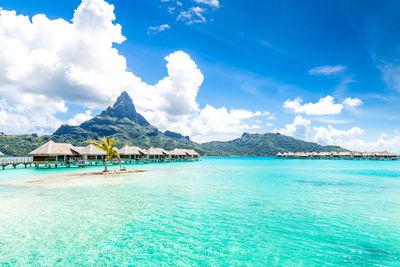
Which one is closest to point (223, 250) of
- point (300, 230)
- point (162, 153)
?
point (300, 230)

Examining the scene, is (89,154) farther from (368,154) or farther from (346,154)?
(368,154)

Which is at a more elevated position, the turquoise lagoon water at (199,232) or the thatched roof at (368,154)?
the turquoise lagoon water at (199,232)

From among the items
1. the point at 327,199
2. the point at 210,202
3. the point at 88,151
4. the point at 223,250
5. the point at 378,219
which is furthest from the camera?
the point at 88,151

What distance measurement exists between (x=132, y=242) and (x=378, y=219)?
39.9ft

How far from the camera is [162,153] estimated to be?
8525 centimetres

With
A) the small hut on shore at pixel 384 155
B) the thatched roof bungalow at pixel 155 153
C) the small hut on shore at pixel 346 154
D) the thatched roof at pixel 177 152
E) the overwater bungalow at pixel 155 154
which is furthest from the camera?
the small hut on shore at pixel 346 154

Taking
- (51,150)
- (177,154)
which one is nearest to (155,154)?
(177,154)

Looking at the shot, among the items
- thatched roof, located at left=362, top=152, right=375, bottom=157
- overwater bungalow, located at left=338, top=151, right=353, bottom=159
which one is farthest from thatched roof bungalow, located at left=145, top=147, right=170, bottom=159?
thatched roof, located at left=362, top=152, right=375, bottom=157

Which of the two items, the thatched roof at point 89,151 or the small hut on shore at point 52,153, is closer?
the small hut on shore at point 52,153

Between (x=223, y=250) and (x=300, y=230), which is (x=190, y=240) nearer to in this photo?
(x=223, y=250)

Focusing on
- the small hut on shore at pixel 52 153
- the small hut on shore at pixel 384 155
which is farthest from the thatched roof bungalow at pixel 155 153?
the small hut on shore at pixel 384 155

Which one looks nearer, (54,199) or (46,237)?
(46,237)

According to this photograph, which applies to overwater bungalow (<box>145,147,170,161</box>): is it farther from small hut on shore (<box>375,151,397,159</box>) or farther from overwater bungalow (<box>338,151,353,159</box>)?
small hut on shore (<box>375,151,397,159</box>)

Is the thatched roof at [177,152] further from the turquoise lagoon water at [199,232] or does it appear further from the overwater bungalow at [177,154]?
the turquoise lagoon water at [199,232]
